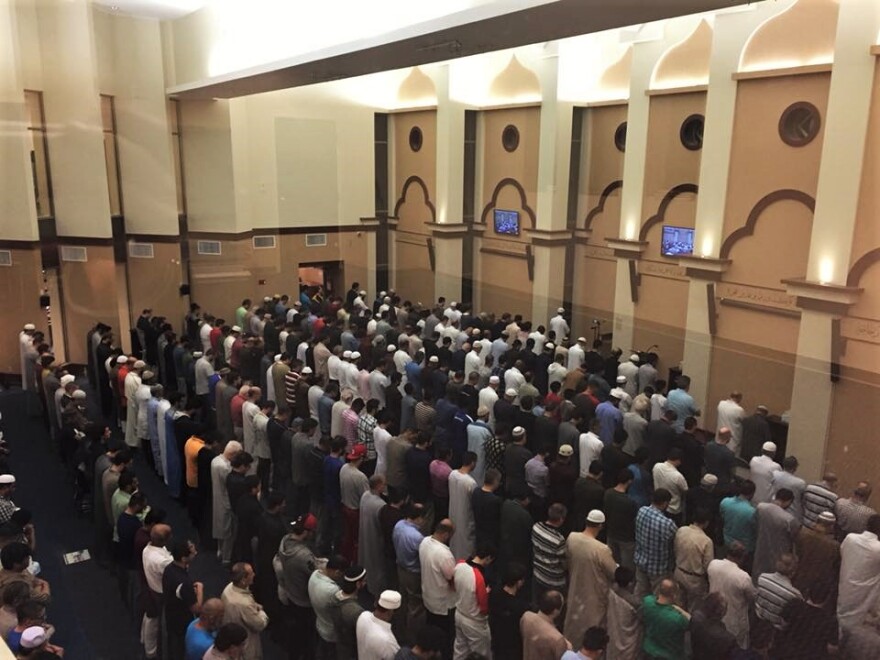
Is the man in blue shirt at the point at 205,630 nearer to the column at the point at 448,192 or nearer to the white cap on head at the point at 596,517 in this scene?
the white cap on head at the point at 596,517

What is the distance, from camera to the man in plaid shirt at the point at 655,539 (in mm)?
4672

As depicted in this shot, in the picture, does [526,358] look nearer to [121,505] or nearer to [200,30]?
[121,505]

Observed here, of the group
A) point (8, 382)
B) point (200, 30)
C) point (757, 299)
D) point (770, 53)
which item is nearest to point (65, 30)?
point (200, 30)

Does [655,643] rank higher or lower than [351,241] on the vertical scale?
lower

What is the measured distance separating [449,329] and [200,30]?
7.11 metres

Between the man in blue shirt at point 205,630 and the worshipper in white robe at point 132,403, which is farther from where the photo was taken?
the worshipper in white robe at point 132,403

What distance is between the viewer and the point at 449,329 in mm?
10375

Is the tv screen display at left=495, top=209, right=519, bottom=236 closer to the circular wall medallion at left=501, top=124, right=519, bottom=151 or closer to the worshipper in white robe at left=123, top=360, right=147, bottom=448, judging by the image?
the circular wall medallion at left=501, top=124, right=519, bottom=151

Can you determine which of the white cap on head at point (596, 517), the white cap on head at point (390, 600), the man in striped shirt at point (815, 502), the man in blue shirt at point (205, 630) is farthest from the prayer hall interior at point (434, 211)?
the man in striped shirt at point (815, 502)

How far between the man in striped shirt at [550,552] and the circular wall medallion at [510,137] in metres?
9.43

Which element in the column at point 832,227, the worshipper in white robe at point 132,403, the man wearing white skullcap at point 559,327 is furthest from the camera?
the man wearing white skullcap at point 559,327

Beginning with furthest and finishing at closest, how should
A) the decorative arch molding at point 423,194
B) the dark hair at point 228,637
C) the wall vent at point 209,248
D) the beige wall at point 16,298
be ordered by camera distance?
the decorative arch molding at point 423,194, the wall vent at point 209,248, the beige wall at point 16,298, the dark hair at point 228,637

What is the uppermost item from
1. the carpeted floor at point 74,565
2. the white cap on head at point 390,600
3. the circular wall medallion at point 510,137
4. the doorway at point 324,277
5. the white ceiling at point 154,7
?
the white ceiling at point 154,7

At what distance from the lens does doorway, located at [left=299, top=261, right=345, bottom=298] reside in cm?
1424
